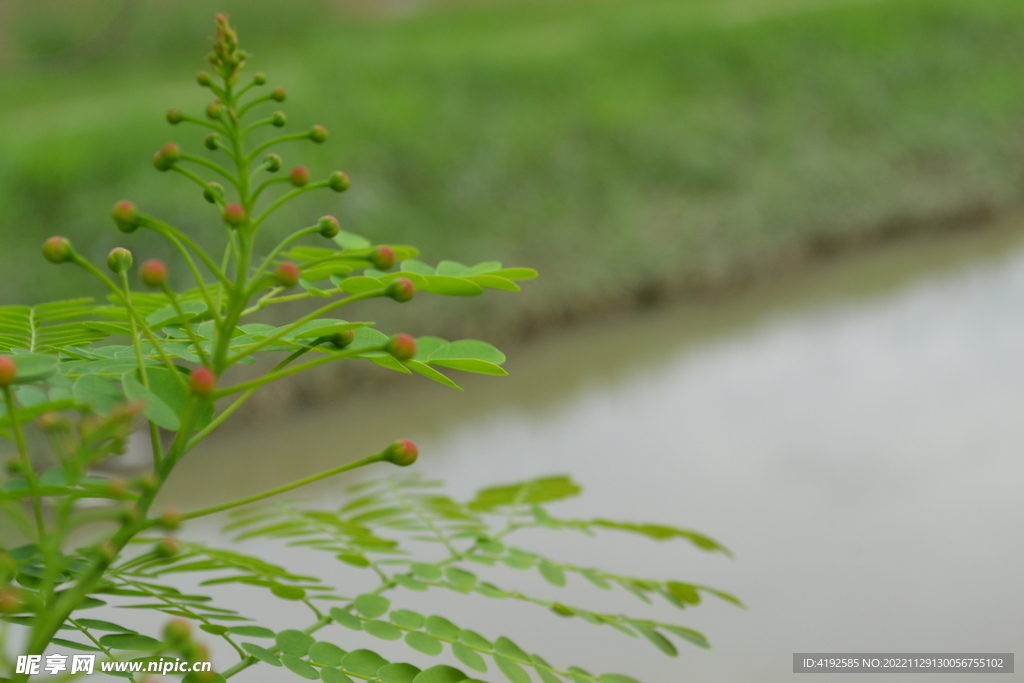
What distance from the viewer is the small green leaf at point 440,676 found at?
0.22 metres

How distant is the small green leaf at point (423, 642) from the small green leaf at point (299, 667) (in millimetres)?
31

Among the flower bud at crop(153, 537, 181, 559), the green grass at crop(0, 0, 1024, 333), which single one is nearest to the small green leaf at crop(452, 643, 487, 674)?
the flower bud at crop(153, 537, 181, 559)

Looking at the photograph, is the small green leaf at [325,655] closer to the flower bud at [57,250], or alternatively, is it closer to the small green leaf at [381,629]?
the small green leaf at [381,629]

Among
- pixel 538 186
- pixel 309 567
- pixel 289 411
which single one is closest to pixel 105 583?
pixel 309 567

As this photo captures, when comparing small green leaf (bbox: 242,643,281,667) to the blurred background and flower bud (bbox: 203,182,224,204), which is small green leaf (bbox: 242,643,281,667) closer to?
flower bud (bbox: 203,182,224,204)

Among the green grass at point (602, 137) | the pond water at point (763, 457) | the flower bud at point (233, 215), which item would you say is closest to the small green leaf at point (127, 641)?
the flower bud at point (233, 215)

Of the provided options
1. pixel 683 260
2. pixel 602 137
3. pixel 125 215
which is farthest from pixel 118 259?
pixel 602 137

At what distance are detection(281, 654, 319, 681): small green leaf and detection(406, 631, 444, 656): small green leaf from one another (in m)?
0.03

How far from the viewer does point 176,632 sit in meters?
0.14

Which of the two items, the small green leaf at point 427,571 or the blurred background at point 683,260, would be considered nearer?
the small green leaf at point 427,571

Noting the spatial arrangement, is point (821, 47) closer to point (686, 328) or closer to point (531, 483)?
point (686, 328)

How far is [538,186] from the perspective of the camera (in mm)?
1265

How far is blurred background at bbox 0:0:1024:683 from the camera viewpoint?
2.01ft

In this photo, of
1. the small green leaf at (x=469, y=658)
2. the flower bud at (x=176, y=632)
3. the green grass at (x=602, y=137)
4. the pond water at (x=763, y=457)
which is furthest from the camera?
the green grass at (x=602, y=137)
